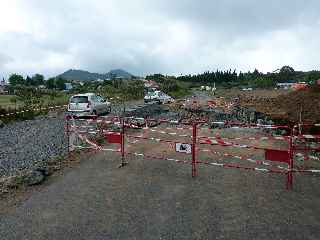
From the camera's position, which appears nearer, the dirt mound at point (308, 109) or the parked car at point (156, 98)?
the dirt mound at point (308, 109)

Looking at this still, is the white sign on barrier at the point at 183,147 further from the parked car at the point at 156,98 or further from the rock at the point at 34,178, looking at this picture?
the parked car at the point at 156,98

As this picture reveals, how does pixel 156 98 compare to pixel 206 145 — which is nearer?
pixel 206 145

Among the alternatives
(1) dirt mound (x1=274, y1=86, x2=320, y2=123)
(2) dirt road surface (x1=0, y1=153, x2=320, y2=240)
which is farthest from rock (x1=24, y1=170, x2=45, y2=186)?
(1) dirt mound (x1=274, y1=86, x2=320, y2=123)

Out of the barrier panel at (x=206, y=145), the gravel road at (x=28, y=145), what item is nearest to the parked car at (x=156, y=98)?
the gravel road at (x=28, y=145)

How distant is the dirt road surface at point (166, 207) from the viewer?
759 centimetres

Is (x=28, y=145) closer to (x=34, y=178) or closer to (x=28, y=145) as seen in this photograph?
(x=28, y=145)

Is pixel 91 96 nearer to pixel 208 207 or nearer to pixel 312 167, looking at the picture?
pixel 312 167

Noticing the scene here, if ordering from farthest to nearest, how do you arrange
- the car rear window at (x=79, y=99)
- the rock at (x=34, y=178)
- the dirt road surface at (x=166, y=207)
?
the car rear window at (x=79, y=99) < the rock at (x=34, y=178) < the dirt road surface at (x=166, y=207)

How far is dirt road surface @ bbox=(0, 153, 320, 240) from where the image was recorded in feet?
24.9

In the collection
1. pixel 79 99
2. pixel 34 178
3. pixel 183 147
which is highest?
pixel 79 99

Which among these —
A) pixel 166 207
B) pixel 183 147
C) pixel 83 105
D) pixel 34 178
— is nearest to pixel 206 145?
pixel 183 147

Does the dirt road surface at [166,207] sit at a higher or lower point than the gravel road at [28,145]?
lower

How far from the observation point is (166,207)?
Answer: 888 centimetres

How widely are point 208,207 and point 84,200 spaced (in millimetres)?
2784
